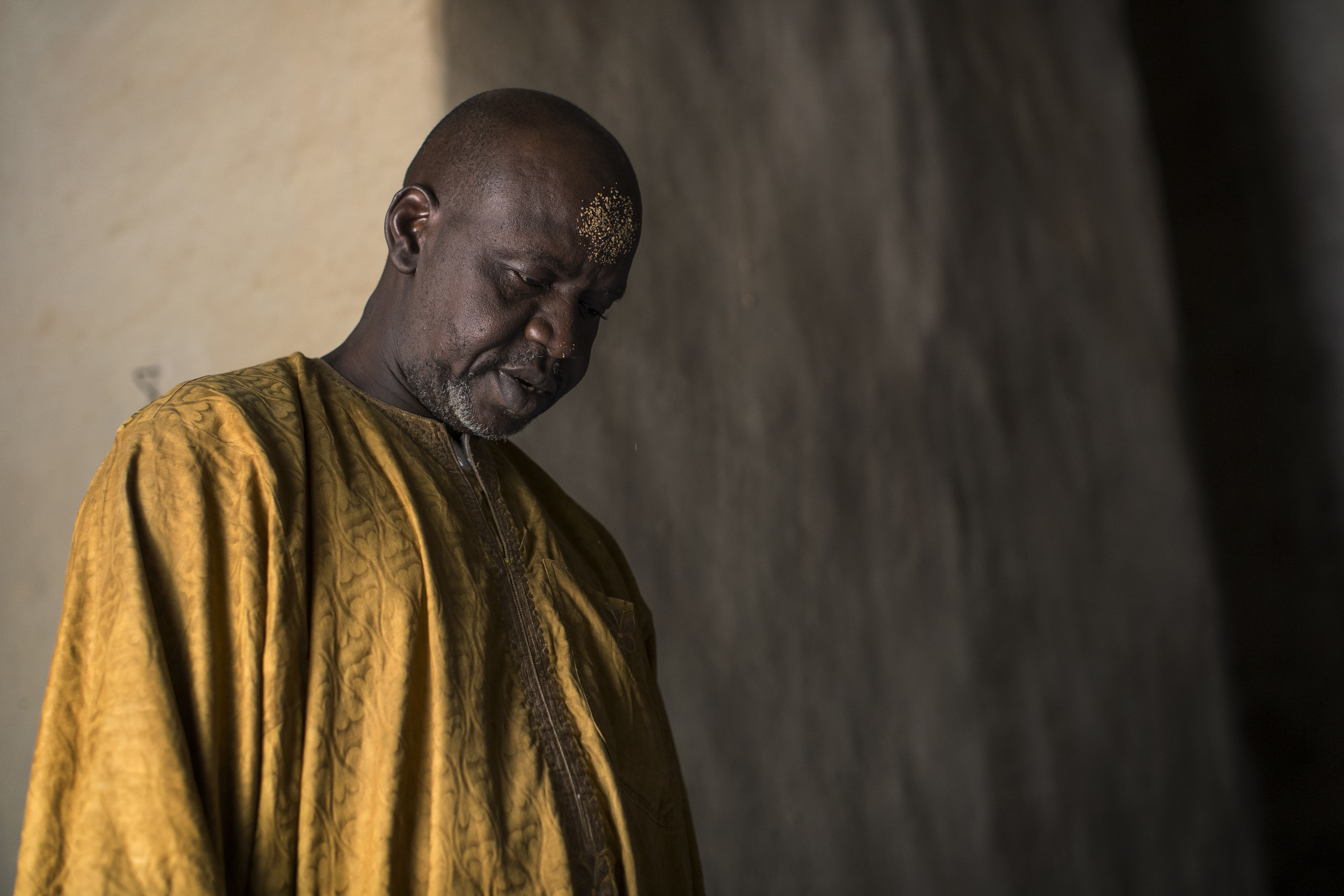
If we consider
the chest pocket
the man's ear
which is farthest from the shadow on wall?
the man's ear

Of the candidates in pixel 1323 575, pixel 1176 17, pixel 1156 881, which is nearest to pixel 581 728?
pixel 1156 881

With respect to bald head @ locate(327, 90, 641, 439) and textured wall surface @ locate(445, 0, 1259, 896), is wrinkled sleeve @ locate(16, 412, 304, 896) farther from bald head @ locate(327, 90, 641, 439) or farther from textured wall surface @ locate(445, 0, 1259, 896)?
textured wall surface @ locate(445, 0, 1259, 896)

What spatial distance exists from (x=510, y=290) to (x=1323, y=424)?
3767 millimetres

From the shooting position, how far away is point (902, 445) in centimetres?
287

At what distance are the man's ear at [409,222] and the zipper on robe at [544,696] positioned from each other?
25 centimetres

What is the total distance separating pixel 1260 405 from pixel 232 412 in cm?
406

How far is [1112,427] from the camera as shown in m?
3.50

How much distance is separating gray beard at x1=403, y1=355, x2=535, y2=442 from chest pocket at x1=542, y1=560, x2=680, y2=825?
201 mm

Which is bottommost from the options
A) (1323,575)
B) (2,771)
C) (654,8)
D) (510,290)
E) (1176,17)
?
(1323,575)

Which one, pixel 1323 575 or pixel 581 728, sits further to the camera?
pixel 1323 575

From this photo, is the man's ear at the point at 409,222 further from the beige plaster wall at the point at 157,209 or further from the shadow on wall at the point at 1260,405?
the shadow on wall at the point at 1260,405

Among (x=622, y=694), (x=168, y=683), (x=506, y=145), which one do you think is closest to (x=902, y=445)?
(x=622, y=694)

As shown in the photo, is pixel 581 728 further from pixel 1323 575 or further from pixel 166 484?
pixel 1323 575

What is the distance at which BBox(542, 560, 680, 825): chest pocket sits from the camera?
1307 mm
